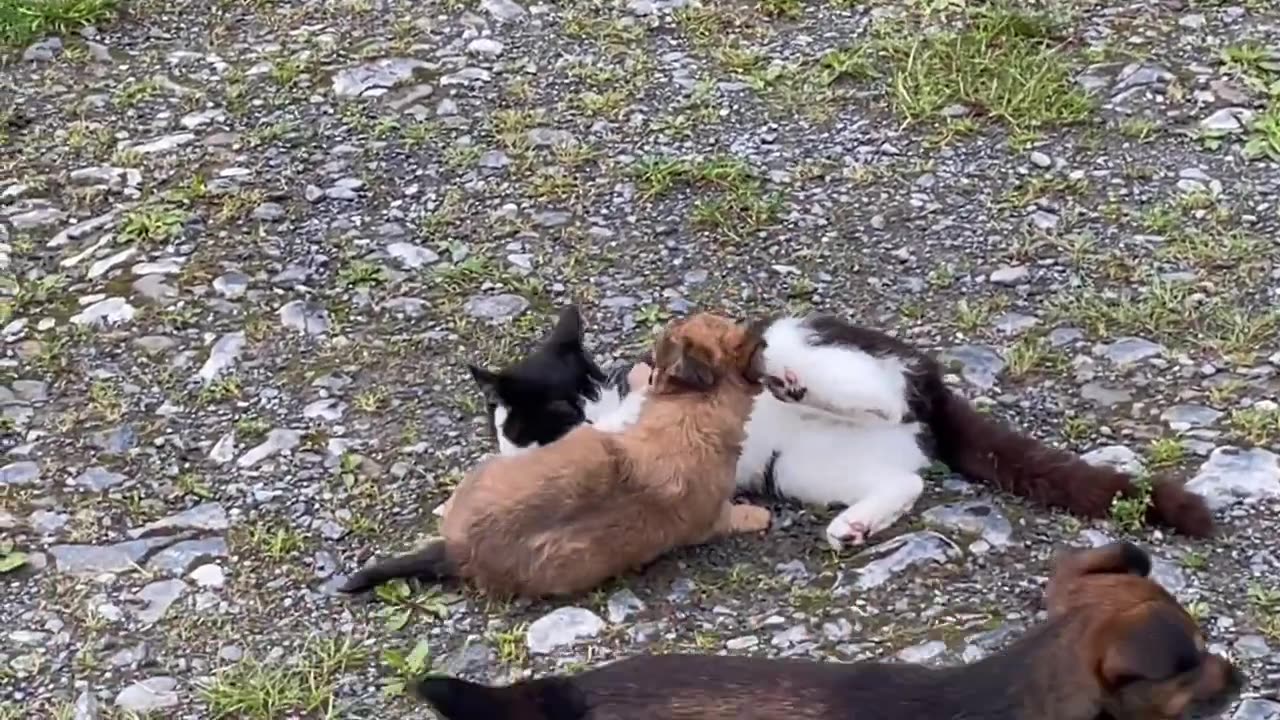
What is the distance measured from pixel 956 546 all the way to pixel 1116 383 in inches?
41.9

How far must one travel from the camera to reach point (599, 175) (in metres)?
7.34

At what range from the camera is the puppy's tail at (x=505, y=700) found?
12.7 feet

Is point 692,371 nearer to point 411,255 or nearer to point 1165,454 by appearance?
point 1165,454

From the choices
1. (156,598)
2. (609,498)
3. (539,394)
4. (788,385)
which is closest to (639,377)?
(539,394)

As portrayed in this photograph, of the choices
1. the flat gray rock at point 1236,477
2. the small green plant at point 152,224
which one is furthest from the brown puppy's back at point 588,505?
the small green plant at point 152,224

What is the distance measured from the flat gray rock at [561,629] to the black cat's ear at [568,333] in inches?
43.1

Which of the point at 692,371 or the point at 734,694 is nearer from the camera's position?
the point at 734,694

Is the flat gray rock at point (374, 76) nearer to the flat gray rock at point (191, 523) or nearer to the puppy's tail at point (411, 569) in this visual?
the flat gray rock at point (191, 523)

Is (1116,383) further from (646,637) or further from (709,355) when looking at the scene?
(646,637)

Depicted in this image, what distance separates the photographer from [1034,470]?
5.21 m

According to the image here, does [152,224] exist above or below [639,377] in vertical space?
below

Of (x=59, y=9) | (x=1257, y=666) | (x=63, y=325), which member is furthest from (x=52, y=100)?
(x=1257, y=666)

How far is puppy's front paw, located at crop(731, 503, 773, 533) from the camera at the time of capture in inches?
205

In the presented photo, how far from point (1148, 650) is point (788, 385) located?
1880 millimetres
